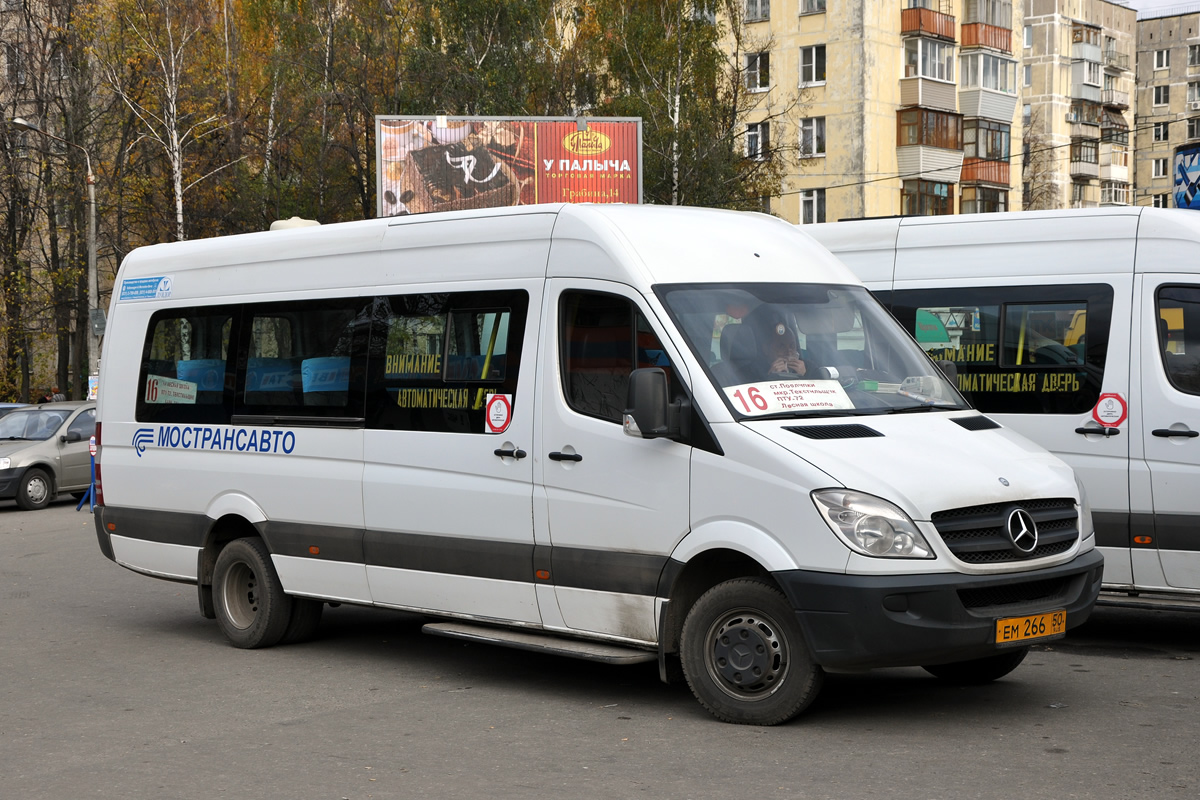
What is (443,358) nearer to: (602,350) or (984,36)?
(602,350)

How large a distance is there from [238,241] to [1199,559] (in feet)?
20.3

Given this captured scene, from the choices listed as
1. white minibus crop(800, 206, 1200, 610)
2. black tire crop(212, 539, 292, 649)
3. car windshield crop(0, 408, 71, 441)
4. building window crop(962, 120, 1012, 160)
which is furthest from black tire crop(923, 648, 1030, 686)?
building window crop(962, 120, 1012, 160)

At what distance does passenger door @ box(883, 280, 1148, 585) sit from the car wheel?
1657 cm

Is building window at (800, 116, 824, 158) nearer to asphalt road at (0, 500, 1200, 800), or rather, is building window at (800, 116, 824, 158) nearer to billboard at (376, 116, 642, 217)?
billboard at (376, 116, 642, 217)

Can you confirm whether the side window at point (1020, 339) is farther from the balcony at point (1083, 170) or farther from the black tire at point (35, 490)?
the balcony at point (1083, 170)

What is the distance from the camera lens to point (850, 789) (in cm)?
560

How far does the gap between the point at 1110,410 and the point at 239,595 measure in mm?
5494

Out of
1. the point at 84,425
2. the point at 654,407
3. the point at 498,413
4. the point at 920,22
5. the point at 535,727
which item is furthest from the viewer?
the point at 920,22

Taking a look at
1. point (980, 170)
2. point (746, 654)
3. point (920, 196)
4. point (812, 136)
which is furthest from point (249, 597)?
point (980, 170)

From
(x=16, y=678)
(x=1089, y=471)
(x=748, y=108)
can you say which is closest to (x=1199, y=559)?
(x=1089, y=471)

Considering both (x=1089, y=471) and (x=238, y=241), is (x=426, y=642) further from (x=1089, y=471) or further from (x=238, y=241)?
(x=1089, y=471)

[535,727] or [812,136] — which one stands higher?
[812,136]

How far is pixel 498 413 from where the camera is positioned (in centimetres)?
777

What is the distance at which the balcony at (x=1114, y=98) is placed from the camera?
74938 millimetres
